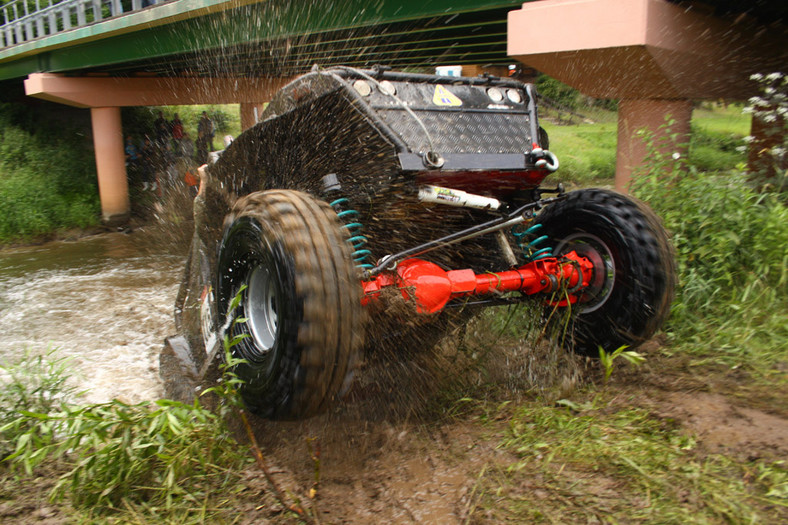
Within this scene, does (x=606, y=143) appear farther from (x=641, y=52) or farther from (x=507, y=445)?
(x=507, y=445)

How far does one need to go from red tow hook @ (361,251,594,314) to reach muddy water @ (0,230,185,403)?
A: 2.06 metres

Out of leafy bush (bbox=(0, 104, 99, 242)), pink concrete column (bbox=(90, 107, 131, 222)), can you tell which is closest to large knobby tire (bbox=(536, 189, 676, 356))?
leafy bush (bbox=(0, 104, 99, 242))

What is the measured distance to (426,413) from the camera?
3.54 metres

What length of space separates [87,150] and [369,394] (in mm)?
17813

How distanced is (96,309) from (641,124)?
7010mm

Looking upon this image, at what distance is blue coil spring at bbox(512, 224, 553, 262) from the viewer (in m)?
3.83

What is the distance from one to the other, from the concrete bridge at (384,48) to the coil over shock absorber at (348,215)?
3.17 m

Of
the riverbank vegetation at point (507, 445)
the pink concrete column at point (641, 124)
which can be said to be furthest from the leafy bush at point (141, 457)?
the pink concrete column at point (641, 124)

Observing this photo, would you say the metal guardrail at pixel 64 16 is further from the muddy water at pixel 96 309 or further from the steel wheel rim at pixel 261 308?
the steel wheel rim at pixel 261 308

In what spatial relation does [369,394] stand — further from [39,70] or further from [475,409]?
[39,70]

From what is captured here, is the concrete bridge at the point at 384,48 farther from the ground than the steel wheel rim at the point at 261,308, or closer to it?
farther from the ground

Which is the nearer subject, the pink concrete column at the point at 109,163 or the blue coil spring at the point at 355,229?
the blue coil spring at the point at 355,229

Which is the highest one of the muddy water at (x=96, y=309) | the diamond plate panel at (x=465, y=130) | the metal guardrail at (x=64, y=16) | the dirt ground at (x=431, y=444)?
the metal guardrail at (x=64, y=16)

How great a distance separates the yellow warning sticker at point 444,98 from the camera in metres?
3.64
